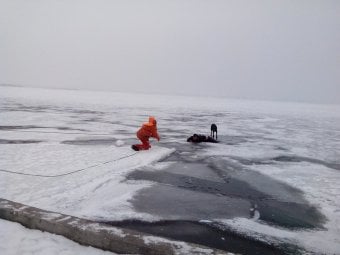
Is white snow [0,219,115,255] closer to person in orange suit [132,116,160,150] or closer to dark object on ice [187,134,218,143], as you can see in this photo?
person in orange suit [132,116,160,150]

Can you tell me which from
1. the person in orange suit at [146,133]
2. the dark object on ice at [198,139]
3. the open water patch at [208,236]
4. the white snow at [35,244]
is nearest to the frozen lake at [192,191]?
the open water patch at [208,236]

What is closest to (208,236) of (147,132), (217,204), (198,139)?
(217,204)

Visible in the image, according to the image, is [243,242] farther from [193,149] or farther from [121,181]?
[193,149]

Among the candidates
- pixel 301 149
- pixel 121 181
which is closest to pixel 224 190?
pixel 121 181

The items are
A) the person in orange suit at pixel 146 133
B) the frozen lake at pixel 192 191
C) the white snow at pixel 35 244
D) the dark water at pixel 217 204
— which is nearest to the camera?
the white snow at pixel 35 244

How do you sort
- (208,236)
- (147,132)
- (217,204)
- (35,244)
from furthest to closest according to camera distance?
(147,132) → (217,204) → (208,236) → (35,244)

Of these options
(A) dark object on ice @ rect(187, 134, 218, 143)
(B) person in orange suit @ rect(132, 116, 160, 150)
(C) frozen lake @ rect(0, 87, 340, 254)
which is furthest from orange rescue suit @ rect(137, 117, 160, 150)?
(A) dark object on ice @ rect(187, 134, 218, 143)

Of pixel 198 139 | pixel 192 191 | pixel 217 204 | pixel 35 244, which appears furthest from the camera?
pixel 198 139

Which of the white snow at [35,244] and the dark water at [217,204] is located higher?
the white snow at [35,244]

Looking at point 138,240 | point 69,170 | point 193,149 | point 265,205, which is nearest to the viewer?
point 138,240

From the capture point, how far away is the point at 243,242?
4344 millimetres

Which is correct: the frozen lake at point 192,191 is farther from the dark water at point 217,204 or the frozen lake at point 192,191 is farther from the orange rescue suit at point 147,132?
the orange rescue suit at point 147,132

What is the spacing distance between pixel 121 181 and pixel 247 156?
214 inches

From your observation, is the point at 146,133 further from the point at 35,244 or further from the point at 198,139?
the point at 35,244
